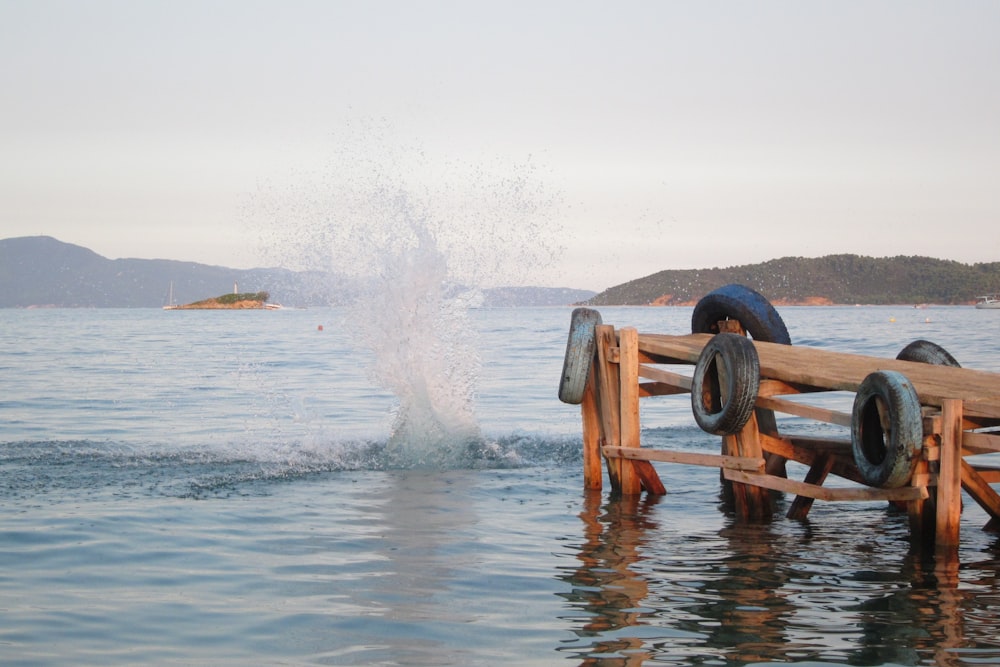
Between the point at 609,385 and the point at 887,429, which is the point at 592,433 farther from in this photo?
the point at 887,429

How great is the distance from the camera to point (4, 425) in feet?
66.0

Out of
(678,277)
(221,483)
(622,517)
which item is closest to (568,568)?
(622,517)

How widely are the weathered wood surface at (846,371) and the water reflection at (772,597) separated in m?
1.43

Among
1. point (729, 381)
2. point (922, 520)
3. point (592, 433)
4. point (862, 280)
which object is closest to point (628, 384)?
point (592, 433)

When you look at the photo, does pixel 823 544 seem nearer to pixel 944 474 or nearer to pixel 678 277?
pixel 944 474

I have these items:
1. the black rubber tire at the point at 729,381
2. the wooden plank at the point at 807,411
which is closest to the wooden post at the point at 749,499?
the black rubber tire at the point at 729,381

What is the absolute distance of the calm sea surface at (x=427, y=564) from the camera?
24.6 ft

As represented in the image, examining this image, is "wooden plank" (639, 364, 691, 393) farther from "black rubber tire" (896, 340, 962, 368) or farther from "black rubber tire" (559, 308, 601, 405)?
"black rubber tire" (896, 340, 962, 368)

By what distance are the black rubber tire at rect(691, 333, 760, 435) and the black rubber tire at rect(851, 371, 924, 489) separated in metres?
1.06

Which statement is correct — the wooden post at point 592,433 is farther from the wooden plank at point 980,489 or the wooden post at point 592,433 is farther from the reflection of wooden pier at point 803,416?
the wooden plank at point 980,489

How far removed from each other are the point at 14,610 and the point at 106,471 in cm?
676

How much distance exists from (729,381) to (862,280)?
139 metres

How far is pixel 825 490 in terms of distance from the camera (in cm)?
1063

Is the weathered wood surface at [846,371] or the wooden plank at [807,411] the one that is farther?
the wooden plank at [807,411]
